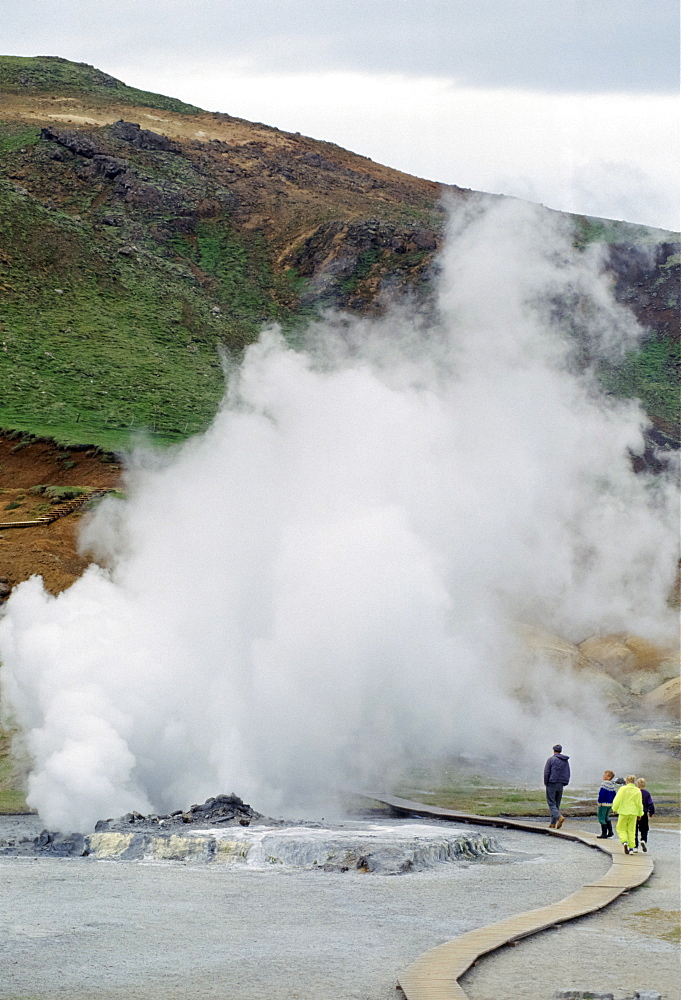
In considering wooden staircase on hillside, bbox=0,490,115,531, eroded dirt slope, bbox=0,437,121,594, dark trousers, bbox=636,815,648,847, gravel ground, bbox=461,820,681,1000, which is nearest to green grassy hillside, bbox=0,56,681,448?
eroded dirt slope, bbox=0,437,121,594

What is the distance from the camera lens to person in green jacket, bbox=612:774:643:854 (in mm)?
16078

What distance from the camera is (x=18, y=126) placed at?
8900 cm

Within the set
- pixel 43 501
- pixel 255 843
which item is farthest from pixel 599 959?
pixel 43 501

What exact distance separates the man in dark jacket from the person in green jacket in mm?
2122

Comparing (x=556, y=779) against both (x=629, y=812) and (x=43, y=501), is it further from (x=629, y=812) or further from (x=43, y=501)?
(x=43, y=501)

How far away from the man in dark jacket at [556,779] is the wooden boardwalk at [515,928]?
452 mm

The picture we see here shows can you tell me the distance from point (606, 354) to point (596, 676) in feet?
146

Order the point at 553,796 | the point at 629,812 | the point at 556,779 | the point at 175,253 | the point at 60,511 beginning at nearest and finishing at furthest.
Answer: the point at 629,812
the point at 556,779
the point at 553,796
the point at 60,511
the point at 175,253

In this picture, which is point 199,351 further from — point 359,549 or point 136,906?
point 136,906

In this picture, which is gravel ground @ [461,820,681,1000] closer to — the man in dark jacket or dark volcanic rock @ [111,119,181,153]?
the man in dark jacket

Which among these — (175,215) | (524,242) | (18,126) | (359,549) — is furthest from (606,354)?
(359,549)

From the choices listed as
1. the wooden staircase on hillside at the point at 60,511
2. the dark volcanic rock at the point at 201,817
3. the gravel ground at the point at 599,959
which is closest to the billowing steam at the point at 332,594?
the dark volcanic rock at the point at 201,817

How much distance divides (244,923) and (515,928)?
8.47ft

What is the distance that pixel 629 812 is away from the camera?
1614 cm
